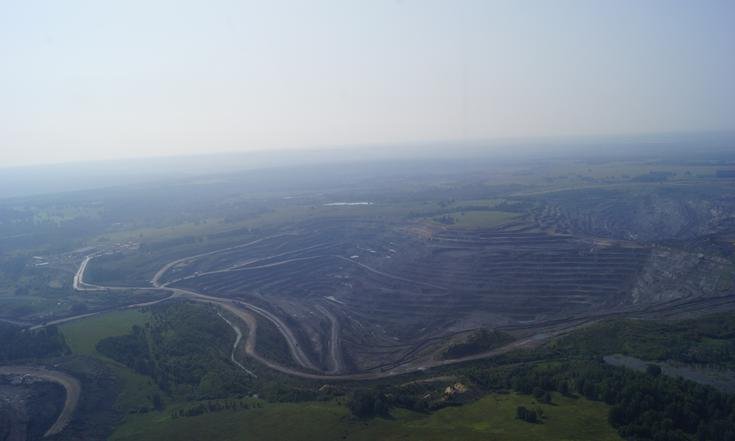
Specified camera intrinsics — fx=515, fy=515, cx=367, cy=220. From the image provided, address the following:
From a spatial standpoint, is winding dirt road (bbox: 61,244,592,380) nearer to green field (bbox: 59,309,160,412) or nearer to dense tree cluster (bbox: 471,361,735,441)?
green field (bbox: 59,309,160,412)

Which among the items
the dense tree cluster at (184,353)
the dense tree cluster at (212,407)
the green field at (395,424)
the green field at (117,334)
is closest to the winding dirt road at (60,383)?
the green field at (117,334)

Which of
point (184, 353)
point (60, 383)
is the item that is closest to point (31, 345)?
point (60, 383)

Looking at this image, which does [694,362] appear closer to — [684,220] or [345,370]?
[345,370]

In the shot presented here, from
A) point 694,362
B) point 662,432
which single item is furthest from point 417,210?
point 662,432

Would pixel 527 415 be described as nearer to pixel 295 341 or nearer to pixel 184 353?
pixel 295 341

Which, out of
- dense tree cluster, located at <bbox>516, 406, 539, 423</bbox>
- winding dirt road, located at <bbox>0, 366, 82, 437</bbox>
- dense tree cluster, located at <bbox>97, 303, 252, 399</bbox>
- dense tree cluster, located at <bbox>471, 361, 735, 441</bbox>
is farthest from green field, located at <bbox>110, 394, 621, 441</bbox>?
dense tree cluster, located at <bbox>97, 303, 252, 399</bbox>
